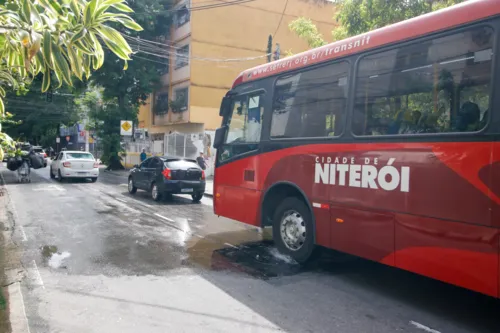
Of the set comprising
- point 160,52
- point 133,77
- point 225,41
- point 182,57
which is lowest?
point 133,77

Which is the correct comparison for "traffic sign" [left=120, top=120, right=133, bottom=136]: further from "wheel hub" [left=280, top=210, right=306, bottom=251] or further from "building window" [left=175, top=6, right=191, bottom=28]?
"wheel hub" [left=280, top=210, right=306, bottom=251]

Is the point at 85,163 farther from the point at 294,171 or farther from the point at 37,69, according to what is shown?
the point at 37,69

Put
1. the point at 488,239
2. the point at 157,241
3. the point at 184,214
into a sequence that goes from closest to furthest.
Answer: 1. the point at 488,239
2. the point at 157,241
3. the point at 184,214

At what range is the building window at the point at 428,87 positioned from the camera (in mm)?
4180

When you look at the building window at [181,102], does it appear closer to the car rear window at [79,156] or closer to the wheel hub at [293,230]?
the car rear window at [79,156]

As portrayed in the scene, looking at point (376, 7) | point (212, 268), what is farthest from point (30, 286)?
point (376, 7)

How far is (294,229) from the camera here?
6.49 meters

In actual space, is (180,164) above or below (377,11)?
below

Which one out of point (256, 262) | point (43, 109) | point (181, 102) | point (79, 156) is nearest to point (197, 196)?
point (256, 262)

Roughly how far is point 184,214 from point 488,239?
8541 mm

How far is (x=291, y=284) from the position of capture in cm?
550

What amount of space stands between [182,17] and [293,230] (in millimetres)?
24421

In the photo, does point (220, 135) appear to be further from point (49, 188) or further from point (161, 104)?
point (161, 104)

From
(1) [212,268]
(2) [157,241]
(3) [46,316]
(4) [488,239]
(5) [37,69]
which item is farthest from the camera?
(2) [157,241]
